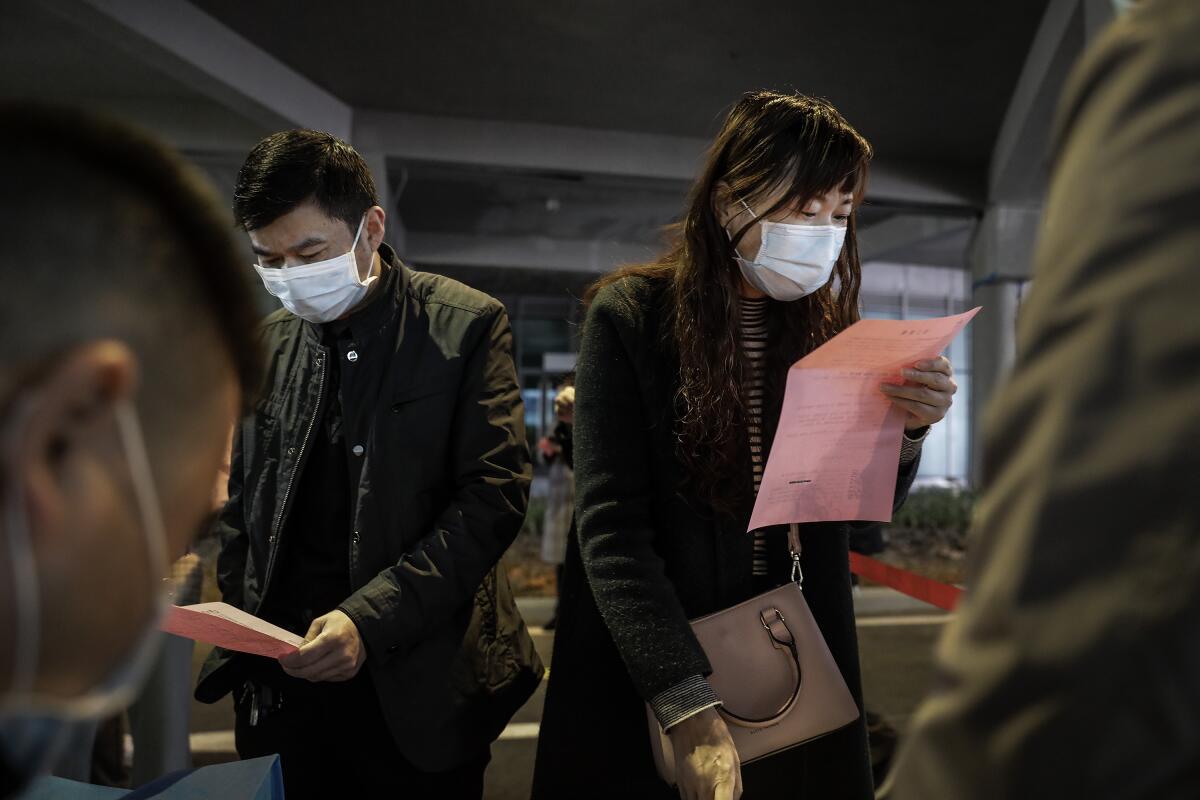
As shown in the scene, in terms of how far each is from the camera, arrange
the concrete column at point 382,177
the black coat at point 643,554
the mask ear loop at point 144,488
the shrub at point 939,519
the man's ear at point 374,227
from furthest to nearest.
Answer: the shrub at point 939,519 < the concrete column at point 382,177 < the man's ear at point 374,227 < the black coat at point 643,554 < the mask ear loop at point 144,488

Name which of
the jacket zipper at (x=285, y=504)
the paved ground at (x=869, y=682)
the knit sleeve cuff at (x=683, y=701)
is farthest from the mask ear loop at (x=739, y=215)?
the paved ground at (x=869, y=682)

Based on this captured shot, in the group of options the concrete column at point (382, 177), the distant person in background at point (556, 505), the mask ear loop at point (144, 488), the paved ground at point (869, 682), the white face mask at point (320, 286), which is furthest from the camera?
the concrete column at point (382, 177)

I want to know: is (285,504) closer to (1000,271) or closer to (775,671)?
(775,671)

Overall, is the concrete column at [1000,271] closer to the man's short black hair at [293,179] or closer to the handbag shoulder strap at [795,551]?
the handbag shoulder strap at [795,551]

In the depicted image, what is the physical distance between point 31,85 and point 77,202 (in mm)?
8678

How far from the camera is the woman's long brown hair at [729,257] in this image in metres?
1.47

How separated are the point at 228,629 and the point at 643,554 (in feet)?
2.04

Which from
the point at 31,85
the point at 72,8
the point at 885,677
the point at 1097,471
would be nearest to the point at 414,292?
the point at 1097,471

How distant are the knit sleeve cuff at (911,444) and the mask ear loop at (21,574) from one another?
136cm

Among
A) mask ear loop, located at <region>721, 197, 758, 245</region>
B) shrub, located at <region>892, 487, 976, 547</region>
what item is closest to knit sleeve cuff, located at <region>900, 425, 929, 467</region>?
mask ear loop, located at <region>721, 197, 758, 245</region>

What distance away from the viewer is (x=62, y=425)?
46 cm

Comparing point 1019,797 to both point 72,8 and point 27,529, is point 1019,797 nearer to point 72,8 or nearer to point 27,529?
point 27,529

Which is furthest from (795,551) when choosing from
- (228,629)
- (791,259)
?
(228,629)

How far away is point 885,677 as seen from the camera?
5.09 meters
